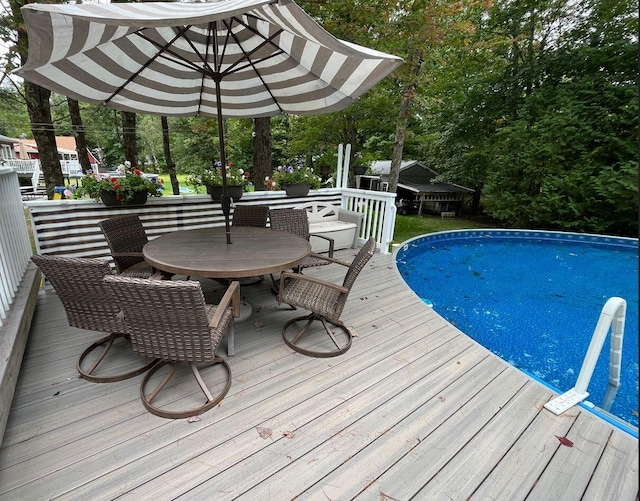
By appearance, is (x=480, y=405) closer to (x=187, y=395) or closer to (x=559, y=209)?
(x=187, y=395)

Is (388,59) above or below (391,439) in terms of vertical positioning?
above

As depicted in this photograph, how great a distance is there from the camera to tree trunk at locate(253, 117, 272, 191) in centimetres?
710

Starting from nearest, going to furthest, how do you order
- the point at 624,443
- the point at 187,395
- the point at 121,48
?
the point at 624,443 < the point at 187,395 < the point at 121,48

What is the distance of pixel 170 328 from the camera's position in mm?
1811

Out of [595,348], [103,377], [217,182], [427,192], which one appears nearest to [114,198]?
[217,182]

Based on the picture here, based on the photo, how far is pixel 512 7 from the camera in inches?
421

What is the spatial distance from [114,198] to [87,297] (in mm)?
2267

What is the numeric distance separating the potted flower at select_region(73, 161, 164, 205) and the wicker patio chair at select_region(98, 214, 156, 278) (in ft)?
2.23

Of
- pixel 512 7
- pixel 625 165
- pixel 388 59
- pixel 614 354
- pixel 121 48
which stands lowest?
pixel 614 354

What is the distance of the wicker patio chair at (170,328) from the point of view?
1.65 meters

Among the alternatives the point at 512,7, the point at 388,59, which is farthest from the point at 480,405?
the point at 512,7

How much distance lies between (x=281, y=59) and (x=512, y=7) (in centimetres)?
1232

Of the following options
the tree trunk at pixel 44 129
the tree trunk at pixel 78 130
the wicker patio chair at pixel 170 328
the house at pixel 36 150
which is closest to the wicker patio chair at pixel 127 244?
the wicker patio chair at pixel 170 328

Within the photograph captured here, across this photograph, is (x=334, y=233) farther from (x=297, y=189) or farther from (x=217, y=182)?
(x=217, y=182)
